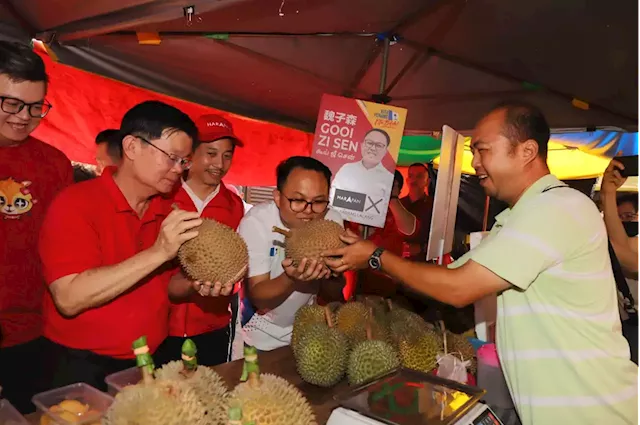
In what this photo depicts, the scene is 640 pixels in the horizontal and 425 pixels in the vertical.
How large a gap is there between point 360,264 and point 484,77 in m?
3.08

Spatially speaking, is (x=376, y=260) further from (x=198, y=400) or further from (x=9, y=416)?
(x=9, y=416)

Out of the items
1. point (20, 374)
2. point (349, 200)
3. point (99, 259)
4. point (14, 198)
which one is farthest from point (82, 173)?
point (349, 200)

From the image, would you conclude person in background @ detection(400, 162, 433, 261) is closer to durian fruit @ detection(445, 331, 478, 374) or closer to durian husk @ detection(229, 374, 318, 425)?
durian fruit @ detection(445, 331, 478, 374)

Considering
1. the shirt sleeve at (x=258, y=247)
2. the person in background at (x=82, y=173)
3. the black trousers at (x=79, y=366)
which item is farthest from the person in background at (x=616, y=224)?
the person in background at (x=82, y=173)

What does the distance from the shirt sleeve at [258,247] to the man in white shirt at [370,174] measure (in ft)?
2.47

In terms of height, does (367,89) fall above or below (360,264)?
above

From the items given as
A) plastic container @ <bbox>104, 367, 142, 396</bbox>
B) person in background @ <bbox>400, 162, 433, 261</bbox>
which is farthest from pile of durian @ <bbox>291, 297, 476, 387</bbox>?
person in background @ <bbox>400, 162, 433, 261</bbox>

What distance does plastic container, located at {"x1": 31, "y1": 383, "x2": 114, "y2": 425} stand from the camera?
1.37m

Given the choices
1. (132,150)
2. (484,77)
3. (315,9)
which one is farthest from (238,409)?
(484,77)

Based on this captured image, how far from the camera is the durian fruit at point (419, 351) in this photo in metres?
2.13

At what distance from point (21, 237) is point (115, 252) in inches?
25.5

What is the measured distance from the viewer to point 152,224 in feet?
7.46

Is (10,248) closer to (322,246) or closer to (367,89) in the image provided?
(322,246)

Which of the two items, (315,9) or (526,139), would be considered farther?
(315,9)
